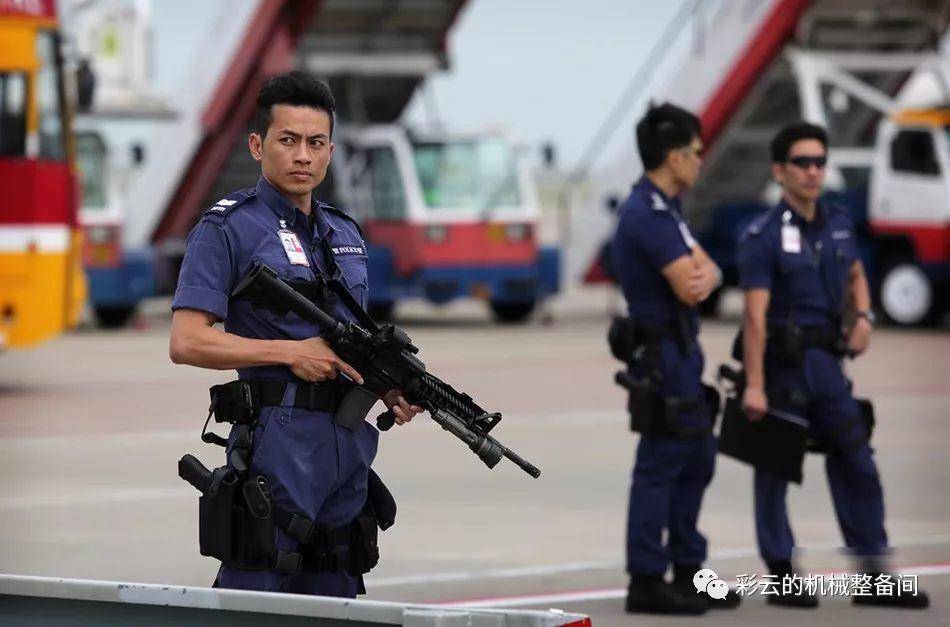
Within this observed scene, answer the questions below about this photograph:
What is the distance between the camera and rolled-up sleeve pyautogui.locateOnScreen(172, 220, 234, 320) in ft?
15.2

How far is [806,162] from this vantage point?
8.10 m

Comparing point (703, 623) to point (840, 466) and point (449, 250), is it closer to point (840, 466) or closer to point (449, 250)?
point (840, 466)

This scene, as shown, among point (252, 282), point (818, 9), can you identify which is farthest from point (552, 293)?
point (252, 282)

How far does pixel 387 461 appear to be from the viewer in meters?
12.2

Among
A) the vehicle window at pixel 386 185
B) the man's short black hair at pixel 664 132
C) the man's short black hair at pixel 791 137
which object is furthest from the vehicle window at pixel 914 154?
the man's short black hair at pixel 664 132

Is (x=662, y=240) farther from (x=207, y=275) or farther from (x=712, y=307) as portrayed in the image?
(x=712, y=307)

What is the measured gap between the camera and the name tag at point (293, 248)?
4691 millimetres

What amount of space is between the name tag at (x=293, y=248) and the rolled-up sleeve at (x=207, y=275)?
0.41 ft

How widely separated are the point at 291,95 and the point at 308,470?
0.82 metres

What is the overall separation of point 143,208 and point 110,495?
17.6 metres

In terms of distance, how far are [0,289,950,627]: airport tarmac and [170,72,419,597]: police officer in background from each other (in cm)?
283

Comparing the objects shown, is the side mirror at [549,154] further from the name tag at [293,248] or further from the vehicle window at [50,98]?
the name tag at [293,248]

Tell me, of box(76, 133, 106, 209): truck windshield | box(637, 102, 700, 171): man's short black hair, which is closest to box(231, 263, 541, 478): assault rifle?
box(637, 102, 700, 171): man's short black hair

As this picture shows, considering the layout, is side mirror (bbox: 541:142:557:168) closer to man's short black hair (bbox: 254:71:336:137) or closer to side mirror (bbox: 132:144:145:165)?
side mirror (bbox: 132:144:145:165)
